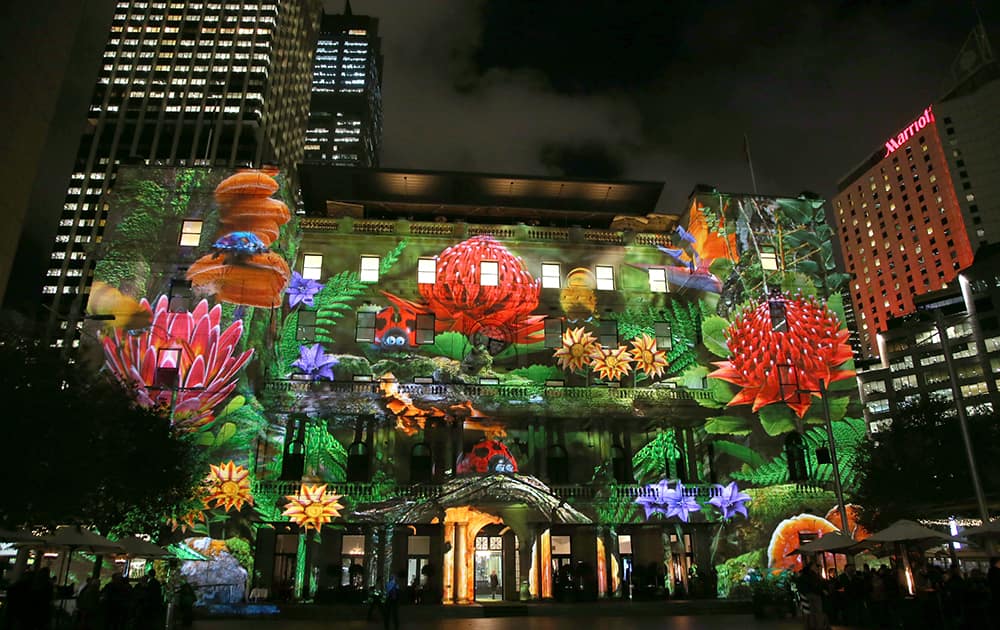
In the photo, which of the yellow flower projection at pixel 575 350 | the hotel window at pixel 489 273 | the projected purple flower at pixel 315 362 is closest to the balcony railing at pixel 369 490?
the projected purple flower at pixel 315 362

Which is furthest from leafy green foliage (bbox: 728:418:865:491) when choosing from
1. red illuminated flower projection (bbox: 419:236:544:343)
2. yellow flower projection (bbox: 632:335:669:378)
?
red illuminated flower projection (bbox: 419:236:544:343)

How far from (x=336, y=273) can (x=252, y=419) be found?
1125 centimetres

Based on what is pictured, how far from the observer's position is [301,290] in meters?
43.9

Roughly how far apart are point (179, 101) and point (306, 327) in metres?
98.5

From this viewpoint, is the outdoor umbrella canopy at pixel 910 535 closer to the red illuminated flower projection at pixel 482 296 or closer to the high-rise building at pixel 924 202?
the red illuminated flower projection at pixel 482 296

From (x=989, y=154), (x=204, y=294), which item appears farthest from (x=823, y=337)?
(x=989, y=154)

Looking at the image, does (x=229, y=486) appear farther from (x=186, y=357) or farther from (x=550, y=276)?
(x=550, y=276)

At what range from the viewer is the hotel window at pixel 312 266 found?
4481 centimetres

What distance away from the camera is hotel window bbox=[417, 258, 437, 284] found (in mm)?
45406

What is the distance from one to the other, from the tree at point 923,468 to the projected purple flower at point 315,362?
31132mm

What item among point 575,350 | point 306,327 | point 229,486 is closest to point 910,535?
point 575,350

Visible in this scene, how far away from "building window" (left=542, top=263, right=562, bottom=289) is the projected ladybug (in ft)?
36.5

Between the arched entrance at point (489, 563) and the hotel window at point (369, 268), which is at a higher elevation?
the hotel window at point (369, 268)

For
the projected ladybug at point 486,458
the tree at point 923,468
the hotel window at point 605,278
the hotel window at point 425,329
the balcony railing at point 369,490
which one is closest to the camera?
the balcony railing at point 369,490
